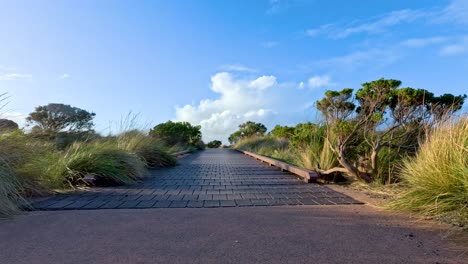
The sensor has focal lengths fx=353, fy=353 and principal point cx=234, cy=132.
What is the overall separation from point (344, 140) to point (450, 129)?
2289 millimetres

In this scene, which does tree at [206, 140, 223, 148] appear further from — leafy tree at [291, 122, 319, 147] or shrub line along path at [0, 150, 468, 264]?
shrub line along path at [0, 150, 468, 264]

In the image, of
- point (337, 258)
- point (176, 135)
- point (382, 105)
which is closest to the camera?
point (337, 258)

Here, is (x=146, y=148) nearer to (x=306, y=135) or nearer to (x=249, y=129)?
(x=306, y=135)

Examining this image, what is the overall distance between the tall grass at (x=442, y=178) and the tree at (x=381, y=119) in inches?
54.8

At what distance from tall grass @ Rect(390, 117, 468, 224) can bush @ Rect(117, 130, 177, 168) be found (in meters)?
7.70

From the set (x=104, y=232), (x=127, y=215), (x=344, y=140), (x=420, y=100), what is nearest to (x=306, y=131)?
(x=344, y=140)

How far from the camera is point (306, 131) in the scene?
30.4 feet

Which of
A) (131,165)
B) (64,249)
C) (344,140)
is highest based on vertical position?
(344,140)

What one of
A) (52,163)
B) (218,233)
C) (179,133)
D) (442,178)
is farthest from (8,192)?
(179,133)

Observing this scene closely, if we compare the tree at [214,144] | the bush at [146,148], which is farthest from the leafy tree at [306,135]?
the tree at [214,144]

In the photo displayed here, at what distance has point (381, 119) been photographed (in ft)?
20.6

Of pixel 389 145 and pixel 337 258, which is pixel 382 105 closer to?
pixel 389 145

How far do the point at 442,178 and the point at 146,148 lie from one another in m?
8.79

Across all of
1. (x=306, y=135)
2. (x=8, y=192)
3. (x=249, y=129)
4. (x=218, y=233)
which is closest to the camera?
(x=218, y=233)
